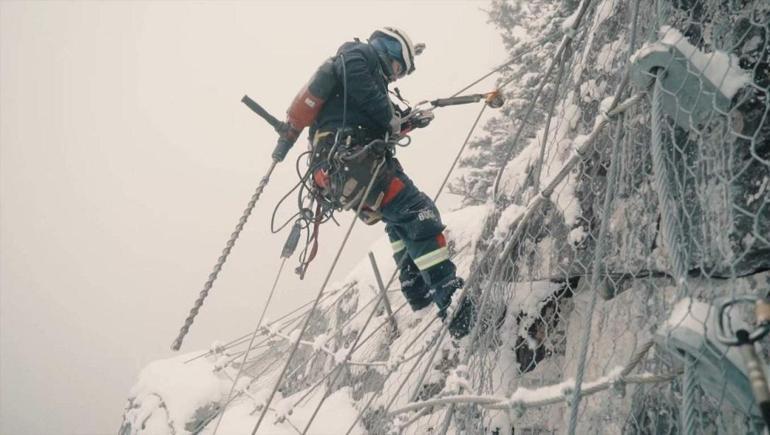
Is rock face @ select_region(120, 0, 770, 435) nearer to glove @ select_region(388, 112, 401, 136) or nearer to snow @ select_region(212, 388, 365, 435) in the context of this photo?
snow @ select_region(212, 388, 365, 435)

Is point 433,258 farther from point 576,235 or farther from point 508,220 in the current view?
point 576,235

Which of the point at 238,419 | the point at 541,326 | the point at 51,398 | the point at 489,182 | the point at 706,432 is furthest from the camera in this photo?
the point at 51,398

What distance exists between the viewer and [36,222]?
475 feet

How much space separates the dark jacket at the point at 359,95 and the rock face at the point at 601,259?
1.03m

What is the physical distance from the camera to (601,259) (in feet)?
6.17

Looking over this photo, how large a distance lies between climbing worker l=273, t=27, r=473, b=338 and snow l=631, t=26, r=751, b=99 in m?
1.88

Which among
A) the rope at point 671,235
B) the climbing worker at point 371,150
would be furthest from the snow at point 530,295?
the rope at point 671,235

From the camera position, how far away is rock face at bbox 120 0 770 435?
1.60 meters

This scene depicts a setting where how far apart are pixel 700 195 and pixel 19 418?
251 feet

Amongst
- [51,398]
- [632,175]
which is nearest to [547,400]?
[632,175]

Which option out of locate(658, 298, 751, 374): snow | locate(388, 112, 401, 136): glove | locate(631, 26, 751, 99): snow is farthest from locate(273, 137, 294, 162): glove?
locate(658, 298, 751, 374): snow

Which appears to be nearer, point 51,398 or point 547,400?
point 547,400

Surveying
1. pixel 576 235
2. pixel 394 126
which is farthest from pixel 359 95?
pixel 576 235

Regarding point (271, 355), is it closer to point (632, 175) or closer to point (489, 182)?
point (632, 175)
